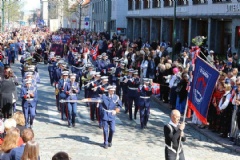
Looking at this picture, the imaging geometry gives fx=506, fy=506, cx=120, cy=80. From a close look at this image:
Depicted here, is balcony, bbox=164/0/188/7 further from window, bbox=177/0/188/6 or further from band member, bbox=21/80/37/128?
band member, bbox=21/80/37/128

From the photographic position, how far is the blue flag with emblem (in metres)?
9.09

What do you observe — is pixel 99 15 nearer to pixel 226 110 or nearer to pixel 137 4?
pixel 137 4

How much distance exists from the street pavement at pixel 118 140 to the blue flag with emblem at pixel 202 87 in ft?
9.10

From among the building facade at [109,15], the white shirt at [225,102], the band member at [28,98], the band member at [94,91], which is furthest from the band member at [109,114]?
the building facade at [109,15]

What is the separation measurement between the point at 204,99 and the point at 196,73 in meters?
0.57

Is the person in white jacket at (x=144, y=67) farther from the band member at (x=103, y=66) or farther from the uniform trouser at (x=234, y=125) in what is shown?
the uniform trouser at (x=234, y=125)

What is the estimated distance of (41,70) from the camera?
3055cm

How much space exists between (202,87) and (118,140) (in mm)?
4876

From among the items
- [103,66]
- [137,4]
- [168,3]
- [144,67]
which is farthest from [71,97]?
[137,4]

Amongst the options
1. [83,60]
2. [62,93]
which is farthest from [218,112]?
[83,60]

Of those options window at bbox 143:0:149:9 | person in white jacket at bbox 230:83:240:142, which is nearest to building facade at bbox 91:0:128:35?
window at bbox 143:0:149:9

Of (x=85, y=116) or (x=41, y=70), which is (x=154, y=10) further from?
(x=85, y=116)

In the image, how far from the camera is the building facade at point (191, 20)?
100 ft

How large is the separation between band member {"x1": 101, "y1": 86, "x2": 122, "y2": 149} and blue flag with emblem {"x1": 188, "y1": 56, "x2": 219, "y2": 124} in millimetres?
3540
